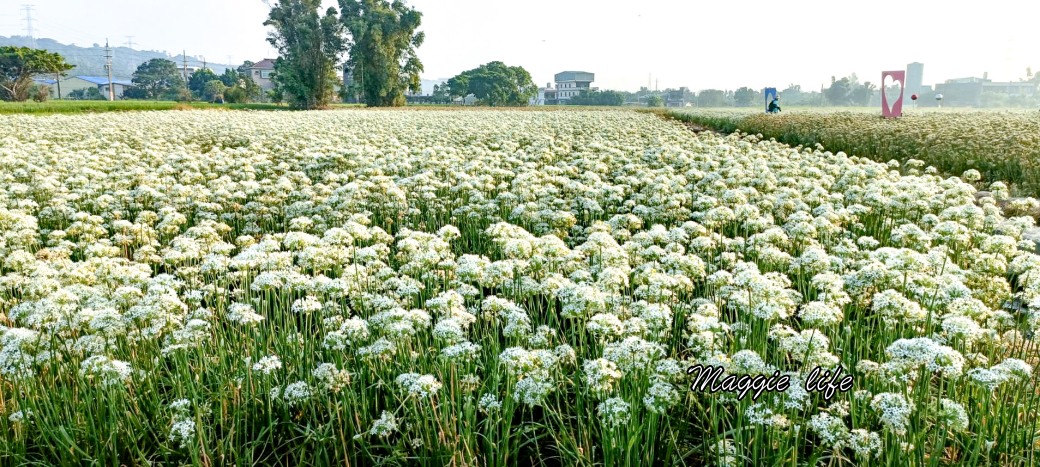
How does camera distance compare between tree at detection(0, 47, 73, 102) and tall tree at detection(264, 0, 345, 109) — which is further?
tree at detection(0, 47, 73, 102)

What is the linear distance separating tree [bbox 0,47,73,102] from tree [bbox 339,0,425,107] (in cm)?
3944

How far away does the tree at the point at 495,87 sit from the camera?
6063 inches

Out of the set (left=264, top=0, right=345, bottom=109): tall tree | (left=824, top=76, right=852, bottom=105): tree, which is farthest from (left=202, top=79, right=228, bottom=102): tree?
(left=824, top=76, right=852, bottom=105): tree

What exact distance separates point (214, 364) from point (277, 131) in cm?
2380

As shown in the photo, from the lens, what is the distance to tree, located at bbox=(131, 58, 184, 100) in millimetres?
181375

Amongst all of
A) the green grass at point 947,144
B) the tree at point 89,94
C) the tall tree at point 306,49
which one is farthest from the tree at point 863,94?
the tree at point 89,94

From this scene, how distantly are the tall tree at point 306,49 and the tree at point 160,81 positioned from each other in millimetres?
107814

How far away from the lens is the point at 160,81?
190m

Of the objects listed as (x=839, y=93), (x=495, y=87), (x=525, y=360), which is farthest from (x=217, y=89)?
(x=839, y=93)

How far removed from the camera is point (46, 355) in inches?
212

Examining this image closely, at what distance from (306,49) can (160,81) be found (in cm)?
13040

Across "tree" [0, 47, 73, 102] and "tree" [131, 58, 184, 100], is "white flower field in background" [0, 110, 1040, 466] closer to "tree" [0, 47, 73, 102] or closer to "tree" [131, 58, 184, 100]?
"tree" [0, 47, 73, 102]

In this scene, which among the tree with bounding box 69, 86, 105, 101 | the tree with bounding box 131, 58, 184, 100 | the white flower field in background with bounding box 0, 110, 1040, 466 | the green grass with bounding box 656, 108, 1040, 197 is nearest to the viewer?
the white flower field in background with bounding box 0, 110, 1040, 466

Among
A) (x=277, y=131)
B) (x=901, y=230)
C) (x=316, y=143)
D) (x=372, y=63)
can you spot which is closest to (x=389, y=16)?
(x=372, y=63)
